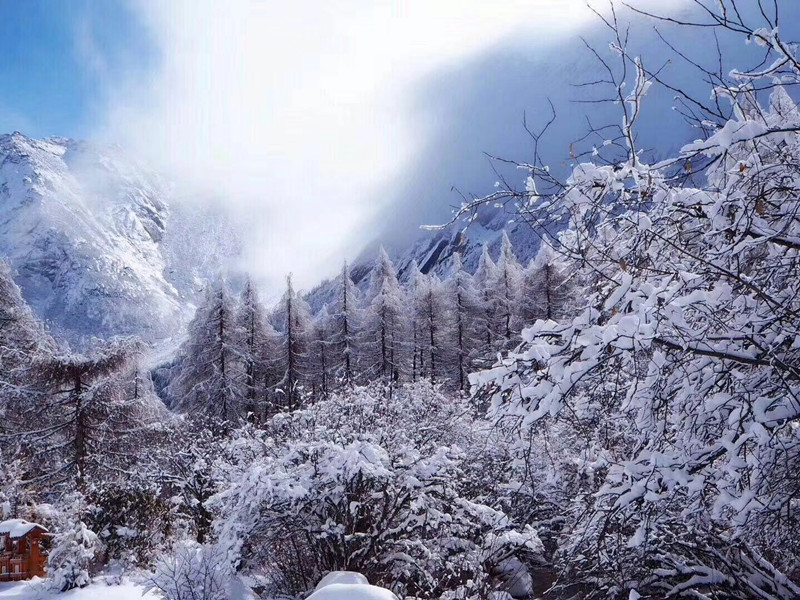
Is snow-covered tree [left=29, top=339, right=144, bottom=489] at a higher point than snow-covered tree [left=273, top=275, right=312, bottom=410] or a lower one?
lower

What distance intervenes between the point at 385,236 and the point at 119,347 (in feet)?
350

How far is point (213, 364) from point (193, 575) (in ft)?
67.1

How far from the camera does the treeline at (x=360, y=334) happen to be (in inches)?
1091

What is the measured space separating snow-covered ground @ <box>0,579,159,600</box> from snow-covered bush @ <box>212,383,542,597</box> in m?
3.16

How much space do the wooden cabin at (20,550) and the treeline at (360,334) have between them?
14533 millimetres

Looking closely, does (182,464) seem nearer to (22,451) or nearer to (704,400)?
(22,451)

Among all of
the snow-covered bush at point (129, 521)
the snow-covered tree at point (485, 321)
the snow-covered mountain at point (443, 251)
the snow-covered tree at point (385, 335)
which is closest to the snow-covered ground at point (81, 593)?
the snow-covered bush at point (129, 521)

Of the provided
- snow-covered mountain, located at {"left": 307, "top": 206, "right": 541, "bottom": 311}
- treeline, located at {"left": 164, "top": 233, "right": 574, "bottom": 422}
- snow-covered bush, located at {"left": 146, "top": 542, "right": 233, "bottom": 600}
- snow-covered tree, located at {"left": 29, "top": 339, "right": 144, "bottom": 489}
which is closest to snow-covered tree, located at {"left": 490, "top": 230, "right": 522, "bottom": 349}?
treeline, located at {"left": 164, "top": 233, "right": 574, "bottom": 422}

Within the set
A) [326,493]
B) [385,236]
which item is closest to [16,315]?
[326,493]

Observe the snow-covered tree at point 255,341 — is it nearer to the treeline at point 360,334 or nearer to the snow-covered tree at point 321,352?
the treeline at point 360,334

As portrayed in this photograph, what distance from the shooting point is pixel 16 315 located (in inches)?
640

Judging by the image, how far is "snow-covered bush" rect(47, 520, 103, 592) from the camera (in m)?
10.6

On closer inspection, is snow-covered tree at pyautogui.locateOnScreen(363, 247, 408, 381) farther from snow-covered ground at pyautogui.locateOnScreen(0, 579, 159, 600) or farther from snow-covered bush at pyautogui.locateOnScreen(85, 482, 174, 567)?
snow-covered ground at pyautogui.locateOnScreen(0, 579, 159, 600)

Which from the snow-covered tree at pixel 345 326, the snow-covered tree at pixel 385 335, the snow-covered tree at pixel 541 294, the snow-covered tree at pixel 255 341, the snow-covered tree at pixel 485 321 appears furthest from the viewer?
the snow-covered tree at pixel 485 321
